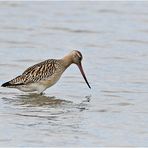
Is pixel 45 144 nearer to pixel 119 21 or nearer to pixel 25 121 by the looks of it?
pixel 25 121

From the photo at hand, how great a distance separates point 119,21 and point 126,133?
9.72 meters

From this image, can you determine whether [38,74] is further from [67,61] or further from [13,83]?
[67,61]

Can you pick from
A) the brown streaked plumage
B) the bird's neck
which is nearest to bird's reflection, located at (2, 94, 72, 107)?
the brown streaked plumage

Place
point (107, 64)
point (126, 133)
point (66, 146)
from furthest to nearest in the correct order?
point (107, 64)
point (126, 133)
point (66, 146)

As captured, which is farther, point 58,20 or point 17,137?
point 58,20

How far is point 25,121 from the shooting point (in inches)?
463

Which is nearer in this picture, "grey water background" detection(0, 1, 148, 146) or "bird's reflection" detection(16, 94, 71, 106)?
"grey water background" detection(0, 1, 148, 146)

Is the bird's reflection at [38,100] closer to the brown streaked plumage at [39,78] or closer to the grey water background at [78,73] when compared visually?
the grey water background at [78,73]

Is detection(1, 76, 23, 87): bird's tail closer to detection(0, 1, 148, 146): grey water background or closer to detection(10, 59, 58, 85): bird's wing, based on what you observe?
detection(10, 59, 58, 85): bird's wing

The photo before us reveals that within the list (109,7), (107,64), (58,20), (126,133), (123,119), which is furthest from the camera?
(109,7)

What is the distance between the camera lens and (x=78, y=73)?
15930mm

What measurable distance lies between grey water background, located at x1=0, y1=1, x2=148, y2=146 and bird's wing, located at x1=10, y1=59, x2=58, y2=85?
0.90ft

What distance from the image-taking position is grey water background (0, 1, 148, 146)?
1117 centimetres

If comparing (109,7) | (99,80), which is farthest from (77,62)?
(109,7)
